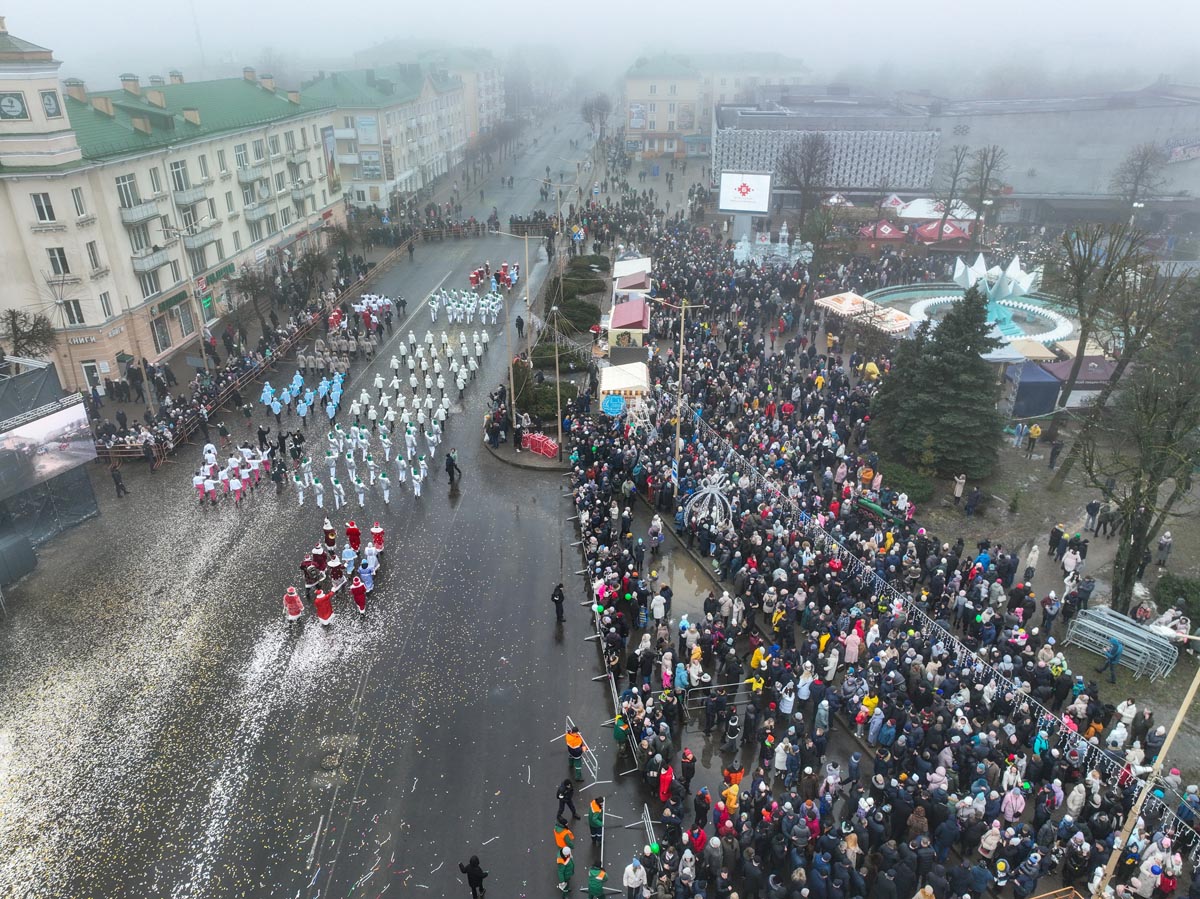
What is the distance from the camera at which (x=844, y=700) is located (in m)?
14.5

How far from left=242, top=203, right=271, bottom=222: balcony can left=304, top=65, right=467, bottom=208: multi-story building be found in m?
14.0

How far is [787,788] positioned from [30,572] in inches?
713

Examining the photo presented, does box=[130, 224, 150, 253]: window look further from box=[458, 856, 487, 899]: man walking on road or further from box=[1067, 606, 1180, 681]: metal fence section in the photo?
box=[1067, 606, 1180, 681]: metal fence section

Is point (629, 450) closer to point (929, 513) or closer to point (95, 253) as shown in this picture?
point (929, 513)

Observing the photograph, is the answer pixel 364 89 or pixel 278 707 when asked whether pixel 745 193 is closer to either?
pixel 364 89

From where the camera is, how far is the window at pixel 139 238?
31.9 metres

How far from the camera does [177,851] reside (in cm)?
1265

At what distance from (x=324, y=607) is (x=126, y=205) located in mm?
22768

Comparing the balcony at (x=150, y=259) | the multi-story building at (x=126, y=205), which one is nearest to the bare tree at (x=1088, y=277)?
the multi-story building at (x=126, y=205)

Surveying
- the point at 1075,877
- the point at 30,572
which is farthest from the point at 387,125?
the point at 1075,877

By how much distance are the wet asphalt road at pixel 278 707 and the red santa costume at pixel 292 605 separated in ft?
0.79

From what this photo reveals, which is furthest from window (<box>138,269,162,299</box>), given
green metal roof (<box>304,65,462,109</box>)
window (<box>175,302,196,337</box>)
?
green metal roof (<box>304,65,462,109</box>)

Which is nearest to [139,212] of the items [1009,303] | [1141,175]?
[1009,303]

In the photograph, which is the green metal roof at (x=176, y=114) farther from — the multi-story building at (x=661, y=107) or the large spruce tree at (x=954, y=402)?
the multi-story building at (x=661, y=107)
